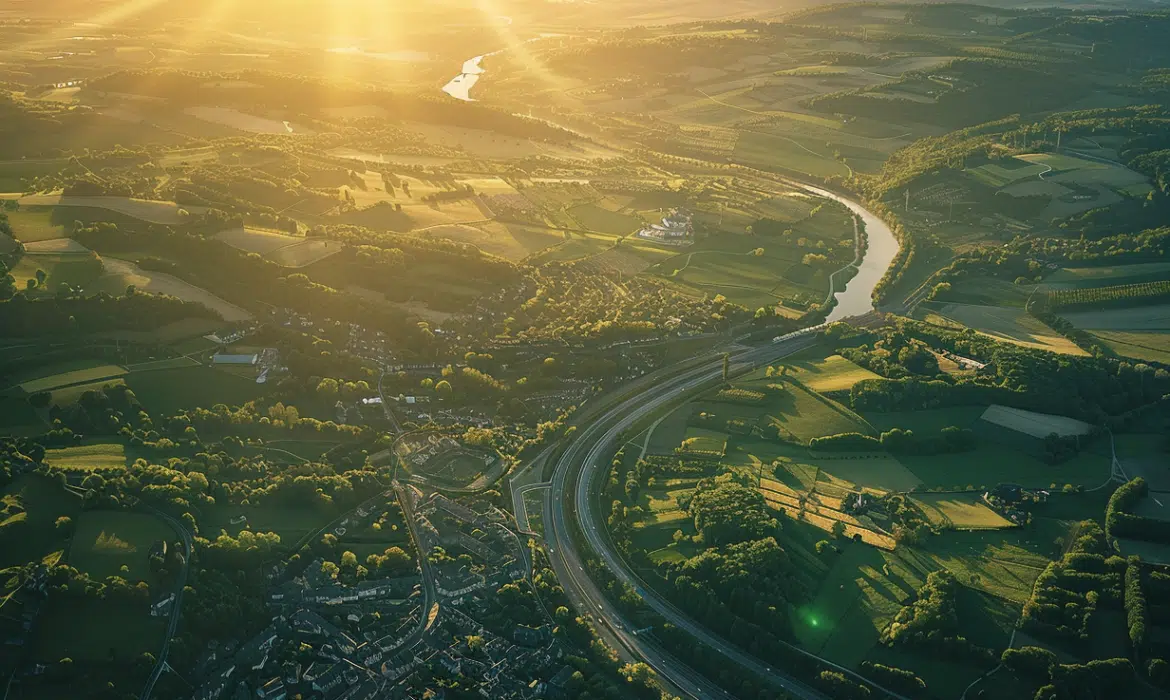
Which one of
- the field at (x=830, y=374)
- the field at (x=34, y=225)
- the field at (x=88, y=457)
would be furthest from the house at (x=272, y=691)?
the field at (x=34, y=225)

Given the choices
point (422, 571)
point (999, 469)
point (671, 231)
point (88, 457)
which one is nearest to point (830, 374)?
point (999, 469)

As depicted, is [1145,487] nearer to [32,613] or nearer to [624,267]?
[624,267]

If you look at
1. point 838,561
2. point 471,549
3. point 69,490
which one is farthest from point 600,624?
point 69,490

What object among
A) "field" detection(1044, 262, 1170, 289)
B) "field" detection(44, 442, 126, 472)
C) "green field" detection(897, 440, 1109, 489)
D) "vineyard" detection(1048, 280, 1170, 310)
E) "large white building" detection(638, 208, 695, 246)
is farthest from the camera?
"large white building" detection(638, 208, 695, 246)

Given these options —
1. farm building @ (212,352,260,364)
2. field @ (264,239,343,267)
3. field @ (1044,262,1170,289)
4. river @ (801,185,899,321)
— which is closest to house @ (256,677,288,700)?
farm building @ (212,352,260,364)

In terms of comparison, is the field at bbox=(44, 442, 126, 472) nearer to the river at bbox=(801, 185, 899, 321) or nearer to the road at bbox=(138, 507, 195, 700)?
the road at bbox=(138, 507, 195, 700)

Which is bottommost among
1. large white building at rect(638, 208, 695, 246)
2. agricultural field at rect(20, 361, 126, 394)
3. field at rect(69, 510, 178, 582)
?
field at rect(69, 510, 178, 582)
